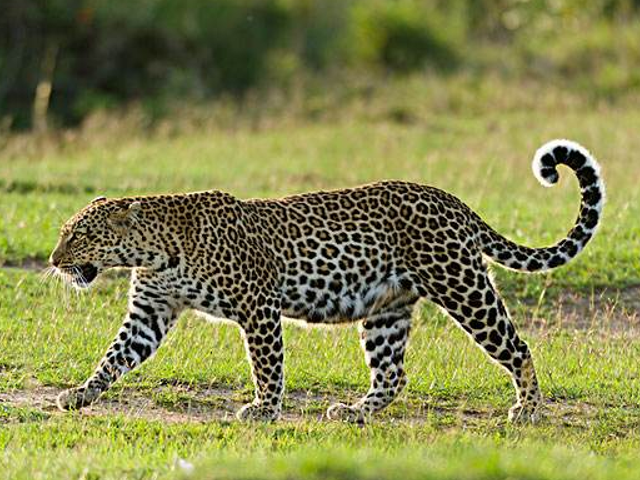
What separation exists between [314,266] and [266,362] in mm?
756

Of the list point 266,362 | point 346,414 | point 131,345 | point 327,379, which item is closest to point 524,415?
point 346,414

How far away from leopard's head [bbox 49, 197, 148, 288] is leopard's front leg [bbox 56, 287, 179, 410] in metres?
0.29

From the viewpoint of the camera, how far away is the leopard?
380 inches

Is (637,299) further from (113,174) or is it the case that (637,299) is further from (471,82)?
(471,82)

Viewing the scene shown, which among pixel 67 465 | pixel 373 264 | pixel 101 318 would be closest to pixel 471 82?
pixel 101 318

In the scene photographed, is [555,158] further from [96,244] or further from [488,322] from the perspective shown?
[96,244]

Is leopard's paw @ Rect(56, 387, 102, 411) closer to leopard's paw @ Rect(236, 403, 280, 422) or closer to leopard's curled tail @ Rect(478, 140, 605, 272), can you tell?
leopard's paw @ Rect(236, 403, 280, 422)

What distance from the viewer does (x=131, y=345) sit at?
9.80m

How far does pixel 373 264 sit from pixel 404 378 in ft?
2.81

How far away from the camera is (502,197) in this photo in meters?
18.3

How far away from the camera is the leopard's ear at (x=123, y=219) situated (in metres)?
9.70

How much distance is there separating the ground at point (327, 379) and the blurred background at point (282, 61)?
8.36m

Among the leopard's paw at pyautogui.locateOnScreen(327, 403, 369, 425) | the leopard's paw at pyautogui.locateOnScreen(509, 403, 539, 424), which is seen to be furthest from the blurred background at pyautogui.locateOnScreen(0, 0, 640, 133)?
the leopard's paw at pyautogui.locateOnScreen(509, 403, 539, 424)

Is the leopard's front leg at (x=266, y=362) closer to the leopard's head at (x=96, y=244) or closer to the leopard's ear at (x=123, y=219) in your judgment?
the leopard's head at (x=96, y=244)
